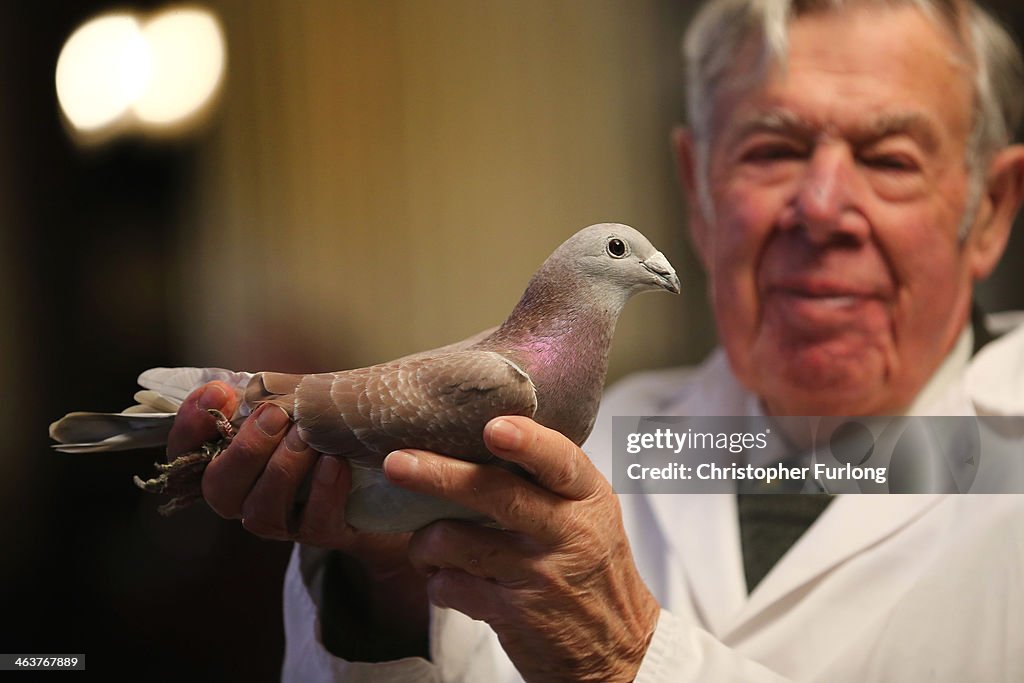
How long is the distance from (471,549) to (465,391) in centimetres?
21

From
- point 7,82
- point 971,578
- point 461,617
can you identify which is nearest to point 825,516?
point 971,578

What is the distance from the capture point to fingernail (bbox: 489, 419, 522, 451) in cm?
83

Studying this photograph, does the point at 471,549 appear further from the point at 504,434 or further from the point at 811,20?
the point at 811,20

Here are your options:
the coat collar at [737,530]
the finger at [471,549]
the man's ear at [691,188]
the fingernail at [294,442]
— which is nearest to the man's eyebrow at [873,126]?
the man's ear at [691,188]

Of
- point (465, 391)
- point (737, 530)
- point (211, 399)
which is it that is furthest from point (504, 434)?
point (737, 530)

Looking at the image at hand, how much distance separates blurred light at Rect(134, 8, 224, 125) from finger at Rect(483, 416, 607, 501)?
94cm

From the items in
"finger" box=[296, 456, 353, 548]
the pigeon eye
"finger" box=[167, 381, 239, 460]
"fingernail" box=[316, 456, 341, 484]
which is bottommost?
"finger" box=[296, 456, 353, 548]

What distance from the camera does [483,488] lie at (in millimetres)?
881

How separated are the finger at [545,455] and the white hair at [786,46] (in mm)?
718

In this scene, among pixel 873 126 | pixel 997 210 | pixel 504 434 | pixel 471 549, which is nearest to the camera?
pixel 504 434

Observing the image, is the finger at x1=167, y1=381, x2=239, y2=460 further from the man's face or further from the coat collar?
the man's face

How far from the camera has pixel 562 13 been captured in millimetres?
1512

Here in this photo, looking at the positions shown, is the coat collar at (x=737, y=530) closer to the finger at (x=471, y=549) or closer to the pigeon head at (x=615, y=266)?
the finger at (x=471, y=549)

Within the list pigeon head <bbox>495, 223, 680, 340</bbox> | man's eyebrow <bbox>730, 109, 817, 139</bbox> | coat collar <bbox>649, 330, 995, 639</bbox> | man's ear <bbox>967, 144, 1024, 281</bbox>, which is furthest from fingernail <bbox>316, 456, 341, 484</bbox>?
man's ear <bbox>967, 144, 1024, 281</bbox>
